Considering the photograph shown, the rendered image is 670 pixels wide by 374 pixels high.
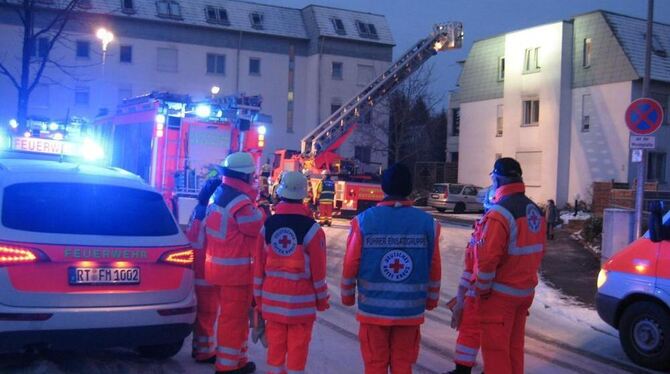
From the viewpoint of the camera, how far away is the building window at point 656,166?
32094 millimetres

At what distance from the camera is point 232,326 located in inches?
Result: 221

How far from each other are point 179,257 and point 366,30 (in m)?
41.5

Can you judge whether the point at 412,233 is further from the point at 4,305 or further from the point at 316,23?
the point at 316,23

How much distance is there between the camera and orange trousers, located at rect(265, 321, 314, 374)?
5.00 meters

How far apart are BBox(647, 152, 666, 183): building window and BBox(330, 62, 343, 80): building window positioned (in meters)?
19.4

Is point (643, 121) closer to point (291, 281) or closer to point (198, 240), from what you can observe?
point (198, 240)

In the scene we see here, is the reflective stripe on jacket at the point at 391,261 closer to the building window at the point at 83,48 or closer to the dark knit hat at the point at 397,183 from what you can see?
the dark knit hat at the point at 397,183

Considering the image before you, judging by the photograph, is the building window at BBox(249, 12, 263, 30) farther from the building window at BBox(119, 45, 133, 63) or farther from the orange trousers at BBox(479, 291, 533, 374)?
the orange trousers at BBox(479, 291, 533, 374)

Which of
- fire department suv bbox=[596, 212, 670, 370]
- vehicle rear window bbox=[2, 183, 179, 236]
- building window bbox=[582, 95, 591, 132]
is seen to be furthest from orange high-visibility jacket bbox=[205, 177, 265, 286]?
building window bbox=[582, 95, 591, 132]

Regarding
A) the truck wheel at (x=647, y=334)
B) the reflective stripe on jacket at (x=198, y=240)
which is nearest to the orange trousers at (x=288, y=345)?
the reflective stripe on jacket at (x=198, y=240)

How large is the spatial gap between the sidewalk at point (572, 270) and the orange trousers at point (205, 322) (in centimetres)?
636

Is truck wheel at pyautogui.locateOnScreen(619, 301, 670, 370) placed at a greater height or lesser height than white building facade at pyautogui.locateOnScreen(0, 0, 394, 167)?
lesser

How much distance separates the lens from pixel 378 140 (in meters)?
43.1

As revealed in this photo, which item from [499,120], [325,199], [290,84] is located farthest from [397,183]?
[290,84]
